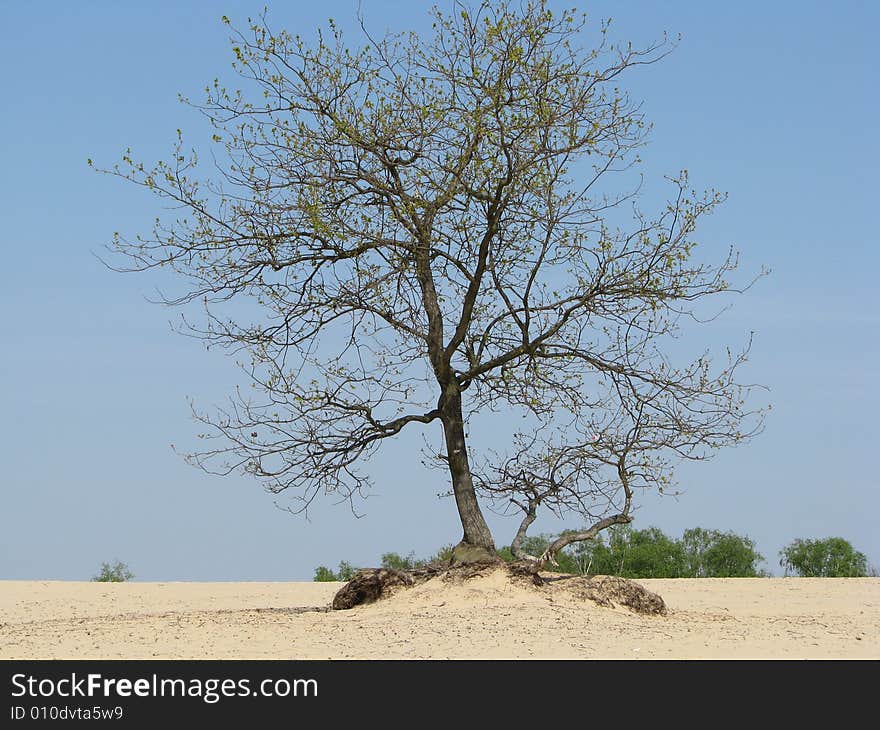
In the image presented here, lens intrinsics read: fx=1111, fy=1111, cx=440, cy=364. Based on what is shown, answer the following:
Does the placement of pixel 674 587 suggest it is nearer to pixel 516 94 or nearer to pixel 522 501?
pixel 522 501

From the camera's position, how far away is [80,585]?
20.2 m

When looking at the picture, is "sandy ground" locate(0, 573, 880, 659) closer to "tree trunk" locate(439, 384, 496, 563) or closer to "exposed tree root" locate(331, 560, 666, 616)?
"exposed tree root" locate(331, 560, 666, 616)

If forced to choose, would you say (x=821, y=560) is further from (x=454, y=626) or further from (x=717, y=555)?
(x=454, y=626)

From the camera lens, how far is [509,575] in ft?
46.2

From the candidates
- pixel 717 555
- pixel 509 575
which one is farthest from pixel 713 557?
pixel 509 575

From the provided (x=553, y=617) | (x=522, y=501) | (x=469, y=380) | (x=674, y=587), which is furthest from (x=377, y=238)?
(x=674, y=587)

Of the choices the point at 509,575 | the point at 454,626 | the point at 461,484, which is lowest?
the point at 454,626

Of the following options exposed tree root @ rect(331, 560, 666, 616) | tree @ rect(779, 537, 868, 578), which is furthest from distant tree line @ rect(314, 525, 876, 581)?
exposed tree root @ rect(331, 560, 666, 616)

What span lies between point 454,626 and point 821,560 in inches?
546

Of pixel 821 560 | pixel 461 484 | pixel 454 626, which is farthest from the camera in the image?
pixel 821 560

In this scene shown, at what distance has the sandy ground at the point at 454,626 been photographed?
34.9 ft

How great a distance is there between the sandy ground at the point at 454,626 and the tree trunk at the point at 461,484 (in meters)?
0.62

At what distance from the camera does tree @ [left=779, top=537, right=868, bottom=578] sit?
23234mm
